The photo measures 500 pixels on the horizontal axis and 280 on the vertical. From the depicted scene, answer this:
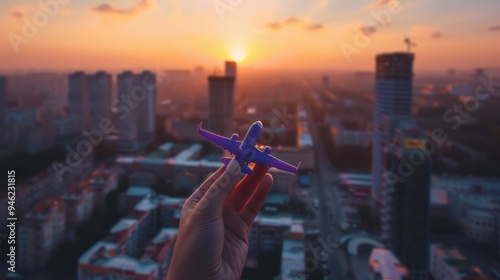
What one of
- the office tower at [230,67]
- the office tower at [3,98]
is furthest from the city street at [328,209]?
→ the office tower at [3,98]

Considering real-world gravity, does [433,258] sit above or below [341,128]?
below

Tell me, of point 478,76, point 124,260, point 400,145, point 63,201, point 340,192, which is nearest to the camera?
point 124,260

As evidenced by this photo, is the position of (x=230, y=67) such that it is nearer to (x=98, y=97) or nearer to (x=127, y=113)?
(x=127, y=113)

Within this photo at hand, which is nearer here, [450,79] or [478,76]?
[478,76]

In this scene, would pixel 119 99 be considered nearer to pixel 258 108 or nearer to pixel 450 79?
pixel 258 108

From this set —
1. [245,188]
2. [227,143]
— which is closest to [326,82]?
[227,143]

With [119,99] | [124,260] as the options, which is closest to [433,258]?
[124,260]

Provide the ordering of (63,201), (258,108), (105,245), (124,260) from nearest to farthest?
1. (124,260)
2. (105,245)
3. (63,201)
4. (258,108)
